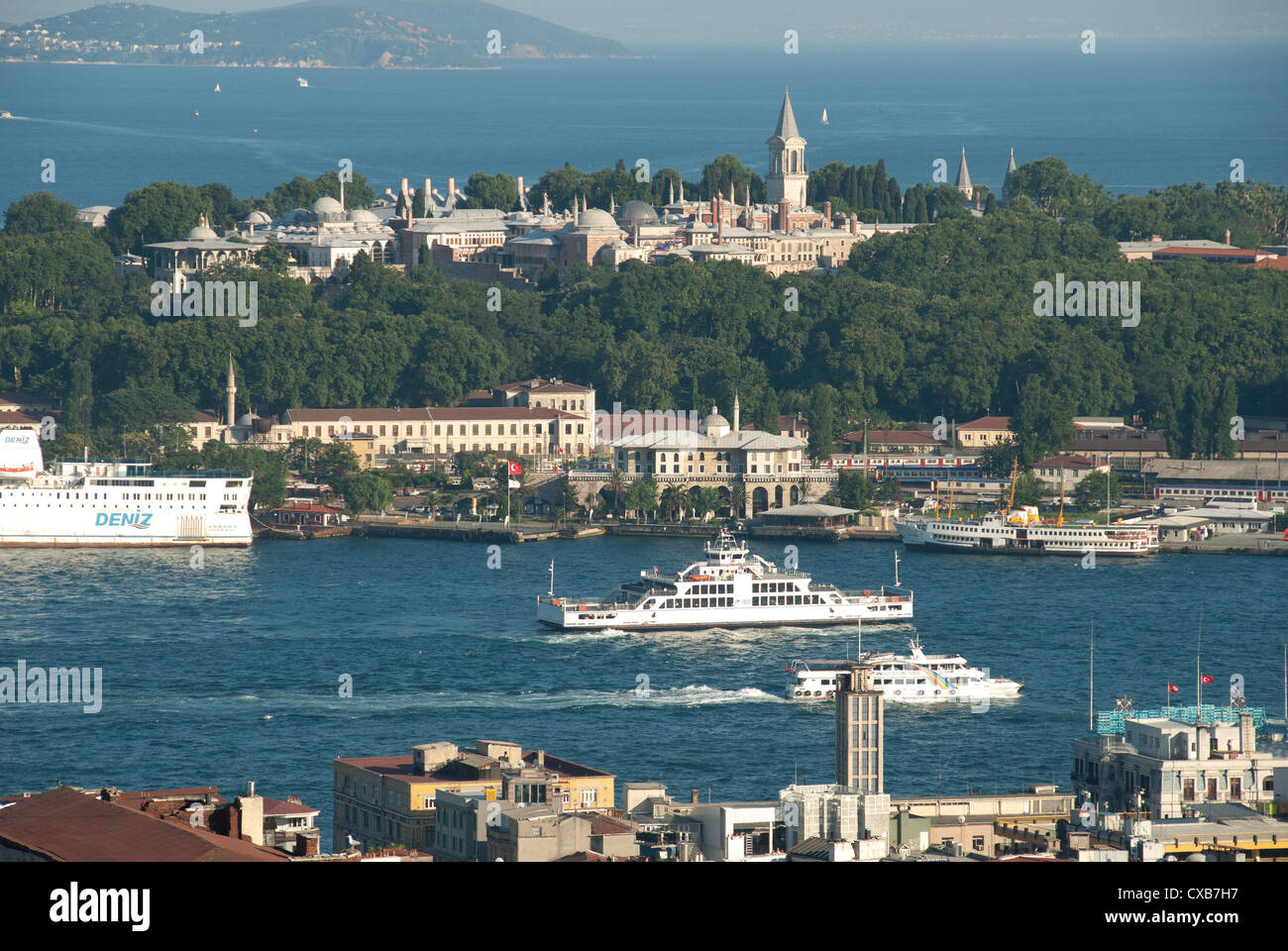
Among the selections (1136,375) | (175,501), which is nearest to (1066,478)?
(1136,375)

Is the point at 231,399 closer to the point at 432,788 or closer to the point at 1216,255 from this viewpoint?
the point at 1216,255

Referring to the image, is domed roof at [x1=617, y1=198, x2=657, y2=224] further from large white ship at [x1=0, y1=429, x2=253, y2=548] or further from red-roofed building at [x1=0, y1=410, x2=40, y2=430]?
large white ship at [x1=0, y1=429, x2=253, y2=548]

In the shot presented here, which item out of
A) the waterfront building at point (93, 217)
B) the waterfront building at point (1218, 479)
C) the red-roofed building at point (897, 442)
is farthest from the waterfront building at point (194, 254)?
the waterfront building at point (1218, 479)

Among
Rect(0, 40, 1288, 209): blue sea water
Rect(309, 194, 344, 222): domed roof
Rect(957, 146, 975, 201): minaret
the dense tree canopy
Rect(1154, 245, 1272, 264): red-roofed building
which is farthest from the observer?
Rect(0, 40, 1288, 209): blue sea water

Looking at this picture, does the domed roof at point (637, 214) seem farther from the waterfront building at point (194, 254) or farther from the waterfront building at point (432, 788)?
the waterfront building at point (432, 788)

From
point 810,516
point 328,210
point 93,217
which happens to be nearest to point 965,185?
point 328,210

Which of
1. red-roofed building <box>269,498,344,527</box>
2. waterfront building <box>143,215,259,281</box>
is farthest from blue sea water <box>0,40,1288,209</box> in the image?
red-roofed building <box>269,498,344,527</box>

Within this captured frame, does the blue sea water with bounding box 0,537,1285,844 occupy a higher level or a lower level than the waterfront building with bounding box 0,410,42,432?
lower
